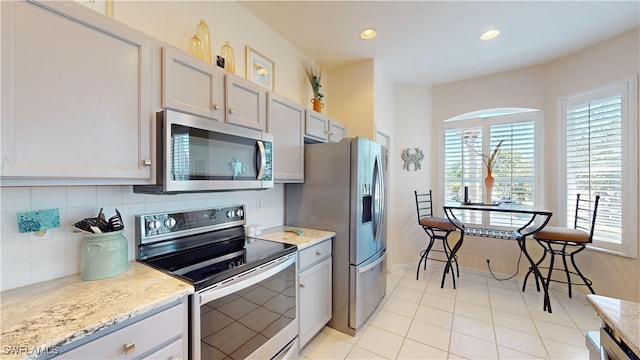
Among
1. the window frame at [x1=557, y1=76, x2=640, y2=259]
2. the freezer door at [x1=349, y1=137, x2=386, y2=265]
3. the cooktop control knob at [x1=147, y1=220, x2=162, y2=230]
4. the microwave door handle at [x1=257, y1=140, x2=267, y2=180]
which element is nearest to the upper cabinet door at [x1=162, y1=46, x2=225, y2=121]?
the microwave door handle at [x1=257, y1=140, x2=267, y2=180]

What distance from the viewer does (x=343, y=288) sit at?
Answer: 218cm

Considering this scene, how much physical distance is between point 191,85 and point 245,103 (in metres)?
0.39

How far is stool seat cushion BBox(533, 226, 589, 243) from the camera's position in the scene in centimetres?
240

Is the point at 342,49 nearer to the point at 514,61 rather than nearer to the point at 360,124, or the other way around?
the point at 360,124

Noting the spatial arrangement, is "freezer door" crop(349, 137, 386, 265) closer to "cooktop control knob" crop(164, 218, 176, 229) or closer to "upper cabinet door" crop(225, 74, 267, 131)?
"upper cabinet door" crop(225, 74, 267, 131)

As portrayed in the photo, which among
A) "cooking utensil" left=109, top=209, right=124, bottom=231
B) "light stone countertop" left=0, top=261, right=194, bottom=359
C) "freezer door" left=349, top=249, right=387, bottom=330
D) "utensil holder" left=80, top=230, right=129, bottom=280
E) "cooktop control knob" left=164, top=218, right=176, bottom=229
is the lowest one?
"freezer door" left=349, top=249, right=387, bottom=330

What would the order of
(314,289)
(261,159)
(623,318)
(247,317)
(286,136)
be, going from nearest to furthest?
1. (623,318)
2. (247,317)
3. (261,159)
4. (314,289)
5. (286,136)

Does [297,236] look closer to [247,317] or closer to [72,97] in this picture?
[247,317]

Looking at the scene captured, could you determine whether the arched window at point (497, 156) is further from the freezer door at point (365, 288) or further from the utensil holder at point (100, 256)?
the utensil holder at point (100, 256)

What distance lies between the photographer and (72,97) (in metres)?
1.00

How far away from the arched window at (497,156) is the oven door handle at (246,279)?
3062 millimetres

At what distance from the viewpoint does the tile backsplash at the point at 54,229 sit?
107 centimetres

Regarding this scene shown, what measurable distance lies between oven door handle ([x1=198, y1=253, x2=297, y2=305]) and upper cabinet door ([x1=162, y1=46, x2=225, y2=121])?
3.14 feet

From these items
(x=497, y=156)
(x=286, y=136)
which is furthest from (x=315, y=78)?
(x=497, y=156)
